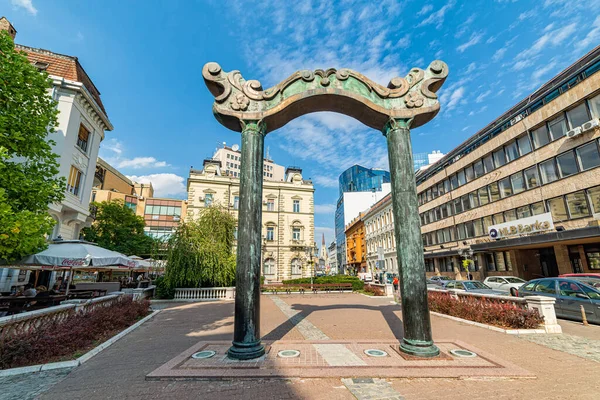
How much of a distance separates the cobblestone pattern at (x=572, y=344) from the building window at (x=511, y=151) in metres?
23.8

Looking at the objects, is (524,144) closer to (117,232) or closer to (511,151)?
(511,151)

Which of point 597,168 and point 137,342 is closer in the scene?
point 137,342

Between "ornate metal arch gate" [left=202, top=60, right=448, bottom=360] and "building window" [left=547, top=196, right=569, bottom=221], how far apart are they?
22496mm

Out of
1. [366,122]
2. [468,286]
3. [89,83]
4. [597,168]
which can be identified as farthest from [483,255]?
[89,83]

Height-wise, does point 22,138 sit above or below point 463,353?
above

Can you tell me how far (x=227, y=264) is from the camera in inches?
737

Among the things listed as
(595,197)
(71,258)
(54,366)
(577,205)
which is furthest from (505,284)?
(71,258)

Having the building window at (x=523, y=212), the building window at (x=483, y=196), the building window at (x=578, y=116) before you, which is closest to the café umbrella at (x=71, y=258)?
the building window at (x=578, y=116)

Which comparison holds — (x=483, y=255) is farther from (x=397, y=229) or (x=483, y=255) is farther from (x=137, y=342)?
(x=137, y=342)

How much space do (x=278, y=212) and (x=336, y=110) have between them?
36347mm

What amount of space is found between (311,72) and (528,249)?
30.0m

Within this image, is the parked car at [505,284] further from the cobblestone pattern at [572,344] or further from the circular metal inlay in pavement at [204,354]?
the circular metal inlay in pavement at [204,354]

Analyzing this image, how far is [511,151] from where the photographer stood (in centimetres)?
2677

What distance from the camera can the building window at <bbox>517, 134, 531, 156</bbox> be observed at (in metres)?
24.8
